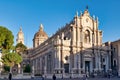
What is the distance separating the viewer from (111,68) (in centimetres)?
6688

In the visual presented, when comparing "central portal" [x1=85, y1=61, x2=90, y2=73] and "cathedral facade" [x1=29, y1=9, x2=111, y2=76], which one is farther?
"central portal" [x1=85, y1=61, x2=90, y2=73]

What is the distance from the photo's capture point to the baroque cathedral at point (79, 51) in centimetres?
5841

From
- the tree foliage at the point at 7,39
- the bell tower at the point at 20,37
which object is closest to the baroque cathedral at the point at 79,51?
the tree foliage at the point at 7,39

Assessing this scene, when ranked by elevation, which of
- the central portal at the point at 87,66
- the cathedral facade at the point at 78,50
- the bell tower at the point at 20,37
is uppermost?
the bell tower at the point at 20,37

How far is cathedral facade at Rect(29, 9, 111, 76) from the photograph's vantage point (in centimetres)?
5838

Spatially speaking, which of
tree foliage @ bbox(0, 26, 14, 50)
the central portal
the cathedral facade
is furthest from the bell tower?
tree foliage @ bbox(0, 26, 14, 50)

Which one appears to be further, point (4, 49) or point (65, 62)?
point (65, 62)

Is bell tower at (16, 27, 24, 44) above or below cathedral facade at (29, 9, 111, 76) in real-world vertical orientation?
above

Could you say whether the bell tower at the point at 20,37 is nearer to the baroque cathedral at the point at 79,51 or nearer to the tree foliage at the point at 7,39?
the baroque cathedral at the point at 79,51

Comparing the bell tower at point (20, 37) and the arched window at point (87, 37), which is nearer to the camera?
the arched window at point (87, 37)

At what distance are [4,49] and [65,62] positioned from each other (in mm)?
15635

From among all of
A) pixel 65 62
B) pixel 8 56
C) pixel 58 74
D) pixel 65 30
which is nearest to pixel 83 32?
pixel 65 30

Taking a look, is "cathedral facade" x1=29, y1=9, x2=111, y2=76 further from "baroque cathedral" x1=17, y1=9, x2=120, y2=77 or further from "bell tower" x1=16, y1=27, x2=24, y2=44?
"bell tower" x1=16, y1=27, x2=24, y2=44

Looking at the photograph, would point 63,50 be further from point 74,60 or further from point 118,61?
point 118,61
